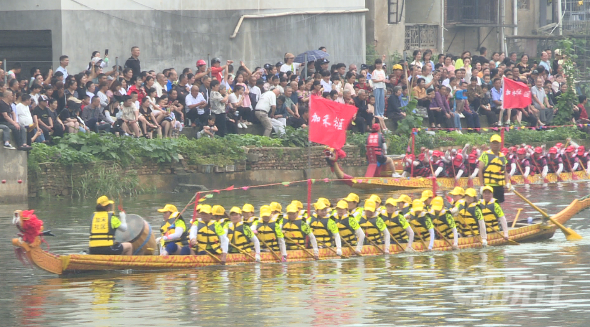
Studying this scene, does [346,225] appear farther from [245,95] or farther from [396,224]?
[245,95]

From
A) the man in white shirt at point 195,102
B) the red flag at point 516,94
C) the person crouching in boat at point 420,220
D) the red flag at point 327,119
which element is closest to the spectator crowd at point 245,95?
the man in white shirt at point 195,102

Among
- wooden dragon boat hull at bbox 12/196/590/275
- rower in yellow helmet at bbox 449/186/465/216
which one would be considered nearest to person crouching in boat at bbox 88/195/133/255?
wooden dragon boat hull at bbox 12/196/590/275

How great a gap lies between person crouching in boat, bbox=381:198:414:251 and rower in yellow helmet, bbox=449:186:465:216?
3.57 feet

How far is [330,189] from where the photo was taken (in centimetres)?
2656

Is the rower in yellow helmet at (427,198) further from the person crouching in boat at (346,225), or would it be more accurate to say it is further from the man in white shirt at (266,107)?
the man in white shirt at (266,107)

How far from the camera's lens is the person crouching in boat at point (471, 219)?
708 inches

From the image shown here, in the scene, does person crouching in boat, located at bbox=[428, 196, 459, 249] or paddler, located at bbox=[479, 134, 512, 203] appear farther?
paddler, located at bbox=[479, 134, 512, 203]

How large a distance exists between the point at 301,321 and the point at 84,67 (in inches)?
657

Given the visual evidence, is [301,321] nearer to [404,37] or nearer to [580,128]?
[580,128]

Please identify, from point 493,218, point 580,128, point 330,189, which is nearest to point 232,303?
point 493,218

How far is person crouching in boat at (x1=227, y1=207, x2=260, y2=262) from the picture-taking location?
635 inches

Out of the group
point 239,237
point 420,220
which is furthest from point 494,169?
point 239,237

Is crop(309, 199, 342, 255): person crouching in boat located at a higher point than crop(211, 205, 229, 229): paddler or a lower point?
lower

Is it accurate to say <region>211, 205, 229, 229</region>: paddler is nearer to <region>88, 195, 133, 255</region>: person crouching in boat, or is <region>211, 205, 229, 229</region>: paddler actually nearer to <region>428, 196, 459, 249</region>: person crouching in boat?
<region>88, 195, 133, 255</region>: person crouching in boat
